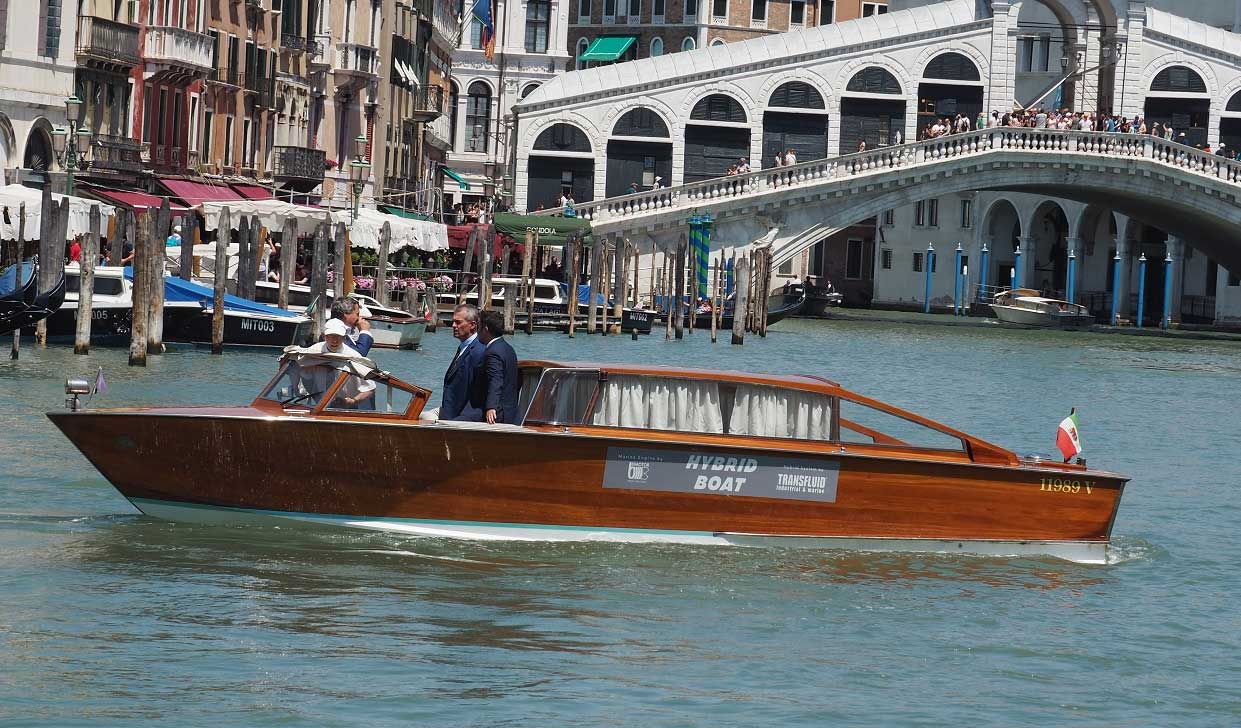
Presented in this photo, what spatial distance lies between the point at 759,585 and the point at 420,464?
1911 mm

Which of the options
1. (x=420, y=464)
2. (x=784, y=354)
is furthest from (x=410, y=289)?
(x=420, y=464)

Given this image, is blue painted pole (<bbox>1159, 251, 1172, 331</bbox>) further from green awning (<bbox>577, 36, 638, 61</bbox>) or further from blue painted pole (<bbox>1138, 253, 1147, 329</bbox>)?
green awning (<bbox>577, 36, 638, 61</bbox>)

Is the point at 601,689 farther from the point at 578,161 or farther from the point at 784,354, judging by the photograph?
the point at 578,161

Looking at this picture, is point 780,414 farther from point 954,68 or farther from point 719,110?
point 954,68

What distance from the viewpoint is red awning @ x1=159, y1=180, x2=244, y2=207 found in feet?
111

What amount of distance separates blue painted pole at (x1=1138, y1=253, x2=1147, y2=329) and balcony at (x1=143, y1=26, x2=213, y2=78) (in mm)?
28032

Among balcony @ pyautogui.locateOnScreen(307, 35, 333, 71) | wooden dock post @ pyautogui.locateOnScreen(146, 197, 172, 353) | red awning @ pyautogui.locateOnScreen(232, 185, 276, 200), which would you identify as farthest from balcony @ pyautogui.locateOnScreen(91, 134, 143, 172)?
balcony @ pyautogui.locateOnScreen(307, 35, 333, 71)

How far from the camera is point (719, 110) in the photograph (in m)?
51.4

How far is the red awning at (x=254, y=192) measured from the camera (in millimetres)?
37219

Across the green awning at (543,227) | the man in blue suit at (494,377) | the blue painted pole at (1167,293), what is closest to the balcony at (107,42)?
the green awning at (543,227)

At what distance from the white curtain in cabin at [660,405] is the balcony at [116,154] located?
906 inches

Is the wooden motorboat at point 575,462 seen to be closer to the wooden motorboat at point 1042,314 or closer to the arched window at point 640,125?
the arched window at point 640,125

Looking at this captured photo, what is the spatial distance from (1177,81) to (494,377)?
44.3 metres

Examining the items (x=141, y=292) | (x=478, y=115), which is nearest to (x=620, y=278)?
(x=141, y=292)
